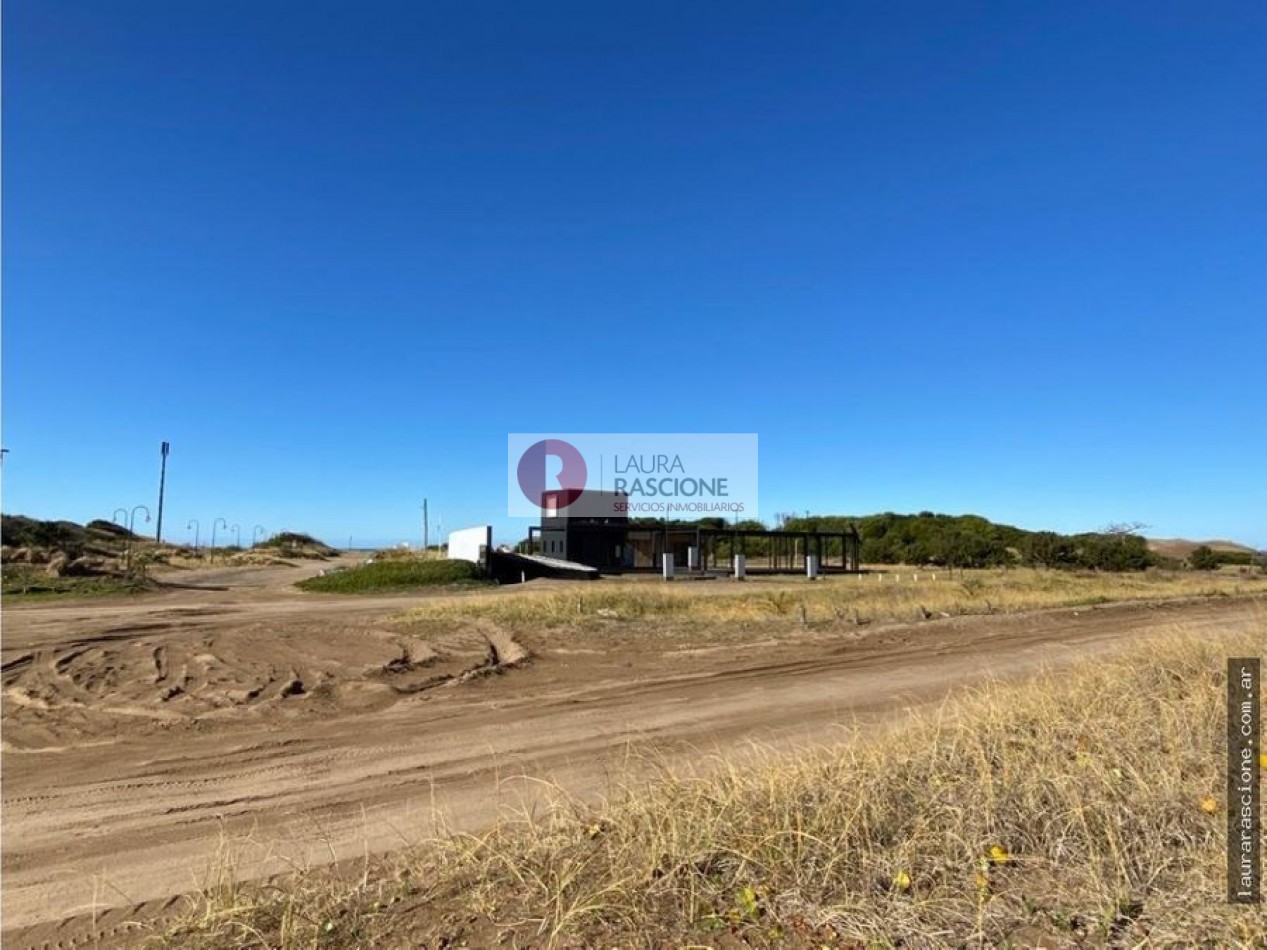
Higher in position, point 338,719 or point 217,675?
point 217,675

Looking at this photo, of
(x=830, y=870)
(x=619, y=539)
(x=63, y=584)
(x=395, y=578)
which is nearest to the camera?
(x=830, y=870)

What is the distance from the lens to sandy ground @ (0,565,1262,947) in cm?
502

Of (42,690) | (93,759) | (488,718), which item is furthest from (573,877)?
(42,690)

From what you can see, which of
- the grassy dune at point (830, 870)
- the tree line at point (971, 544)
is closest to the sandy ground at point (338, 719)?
the grassy dune at point (830, 870)

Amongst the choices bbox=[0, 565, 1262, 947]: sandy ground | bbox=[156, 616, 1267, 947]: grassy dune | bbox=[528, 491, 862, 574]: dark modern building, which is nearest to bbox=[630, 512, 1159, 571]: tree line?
bbox=[528, 491, 862, 574]: dark modern building

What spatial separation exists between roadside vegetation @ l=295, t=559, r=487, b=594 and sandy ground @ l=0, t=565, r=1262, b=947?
11.6 metres

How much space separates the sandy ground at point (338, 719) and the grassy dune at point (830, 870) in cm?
127

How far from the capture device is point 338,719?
352 inches

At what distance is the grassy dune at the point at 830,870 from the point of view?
9.80 ft

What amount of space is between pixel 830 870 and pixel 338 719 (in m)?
7.31

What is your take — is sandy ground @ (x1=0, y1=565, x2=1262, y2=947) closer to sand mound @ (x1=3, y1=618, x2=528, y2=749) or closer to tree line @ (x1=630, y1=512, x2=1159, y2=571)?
sand mound @ (x1=3, y1=618, x2=528, y2=749)

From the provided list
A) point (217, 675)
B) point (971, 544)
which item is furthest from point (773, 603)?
point (971, 544)

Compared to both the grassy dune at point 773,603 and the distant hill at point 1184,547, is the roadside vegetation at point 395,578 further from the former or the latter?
the distant hill at point 1184,547

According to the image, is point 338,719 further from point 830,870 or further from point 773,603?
point 773,603
